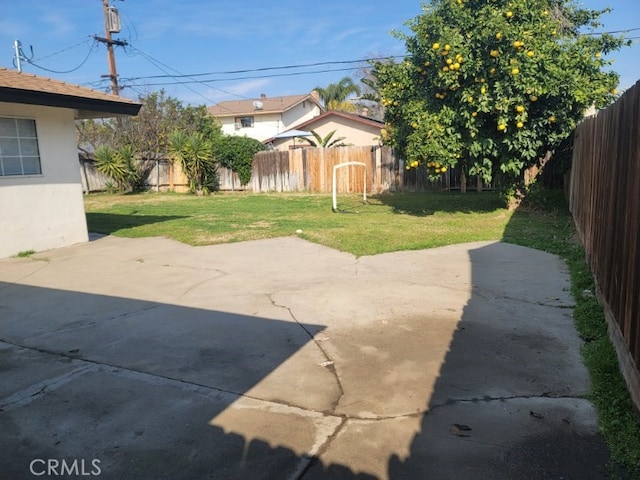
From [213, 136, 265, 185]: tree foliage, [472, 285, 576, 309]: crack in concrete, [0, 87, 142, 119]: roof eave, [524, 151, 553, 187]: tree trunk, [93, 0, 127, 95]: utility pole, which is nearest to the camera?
[472, 285, 576, 309]: crack in concrete

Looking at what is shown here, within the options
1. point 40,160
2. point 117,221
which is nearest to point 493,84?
point 40,160

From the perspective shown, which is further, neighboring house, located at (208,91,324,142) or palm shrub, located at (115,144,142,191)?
neighboring house, located at (208,91,324,142)

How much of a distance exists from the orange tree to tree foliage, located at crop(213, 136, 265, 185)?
1293 cm

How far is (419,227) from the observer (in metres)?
10.9

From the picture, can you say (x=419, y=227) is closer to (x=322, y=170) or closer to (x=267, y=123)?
(x=322, y=170)

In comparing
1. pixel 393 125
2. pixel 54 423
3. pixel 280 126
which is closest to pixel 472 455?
pixel 54 423

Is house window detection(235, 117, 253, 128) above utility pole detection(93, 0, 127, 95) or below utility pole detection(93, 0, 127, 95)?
below

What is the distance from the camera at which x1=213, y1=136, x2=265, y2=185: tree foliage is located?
23766 millimetres

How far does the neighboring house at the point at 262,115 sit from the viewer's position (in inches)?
1745

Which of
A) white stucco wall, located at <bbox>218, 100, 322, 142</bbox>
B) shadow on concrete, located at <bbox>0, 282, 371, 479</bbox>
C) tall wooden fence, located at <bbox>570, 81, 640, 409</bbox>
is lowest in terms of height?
shadow on concrete, located at <bbox>0, 282, 371, 479</bbox>

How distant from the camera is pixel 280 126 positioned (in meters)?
44.5

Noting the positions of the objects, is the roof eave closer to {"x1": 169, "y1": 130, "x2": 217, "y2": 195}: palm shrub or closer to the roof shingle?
the roof shingle

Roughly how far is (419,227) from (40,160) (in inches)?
→ 316

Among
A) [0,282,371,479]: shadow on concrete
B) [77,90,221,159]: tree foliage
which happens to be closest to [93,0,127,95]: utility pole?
[77,90,221,159]: tree foliage
